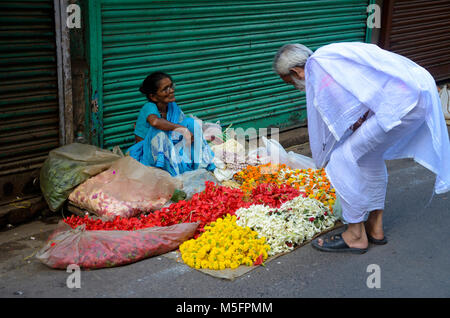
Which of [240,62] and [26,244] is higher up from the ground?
[240,62]

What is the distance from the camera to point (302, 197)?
4.68 meters

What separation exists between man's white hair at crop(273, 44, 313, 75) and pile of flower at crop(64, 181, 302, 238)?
3.97 ft

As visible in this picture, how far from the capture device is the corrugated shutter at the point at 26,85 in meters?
4.66

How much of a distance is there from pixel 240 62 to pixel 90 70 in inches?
83.6

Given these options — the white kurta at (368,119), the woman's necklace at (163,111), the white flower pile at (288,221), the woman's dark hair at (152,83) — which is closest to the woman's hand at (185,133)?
the woman's necklace at (163,111)

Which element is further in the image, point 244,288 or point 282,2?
point 282,2

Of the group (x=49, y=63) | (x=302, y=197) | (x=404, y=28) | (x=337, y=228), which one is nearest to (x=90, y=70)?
(x=49, y=63)

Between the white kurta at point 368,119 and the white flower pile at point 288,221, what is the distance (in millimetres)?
433

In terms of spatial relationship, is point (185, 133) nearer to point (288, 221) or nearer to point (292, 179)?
point (292, 179)

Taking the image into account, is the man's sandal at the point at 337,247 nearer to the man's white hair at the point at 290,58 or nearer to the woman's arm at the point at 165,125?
the man's white hair at the point at 290,58

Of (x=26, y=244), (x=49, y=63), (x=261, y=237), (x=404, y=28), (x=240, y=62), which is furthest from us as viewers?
(x=404, y=28)

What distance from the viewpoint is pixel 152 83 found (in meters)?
5.34

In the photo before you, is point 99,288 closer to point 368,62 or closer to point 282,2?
point 368,62

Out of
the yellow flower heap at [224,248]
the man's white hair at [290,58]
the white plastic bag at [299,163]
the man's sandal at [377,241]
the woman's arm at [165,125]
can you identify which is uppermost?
the man's white hair at [290,58]
